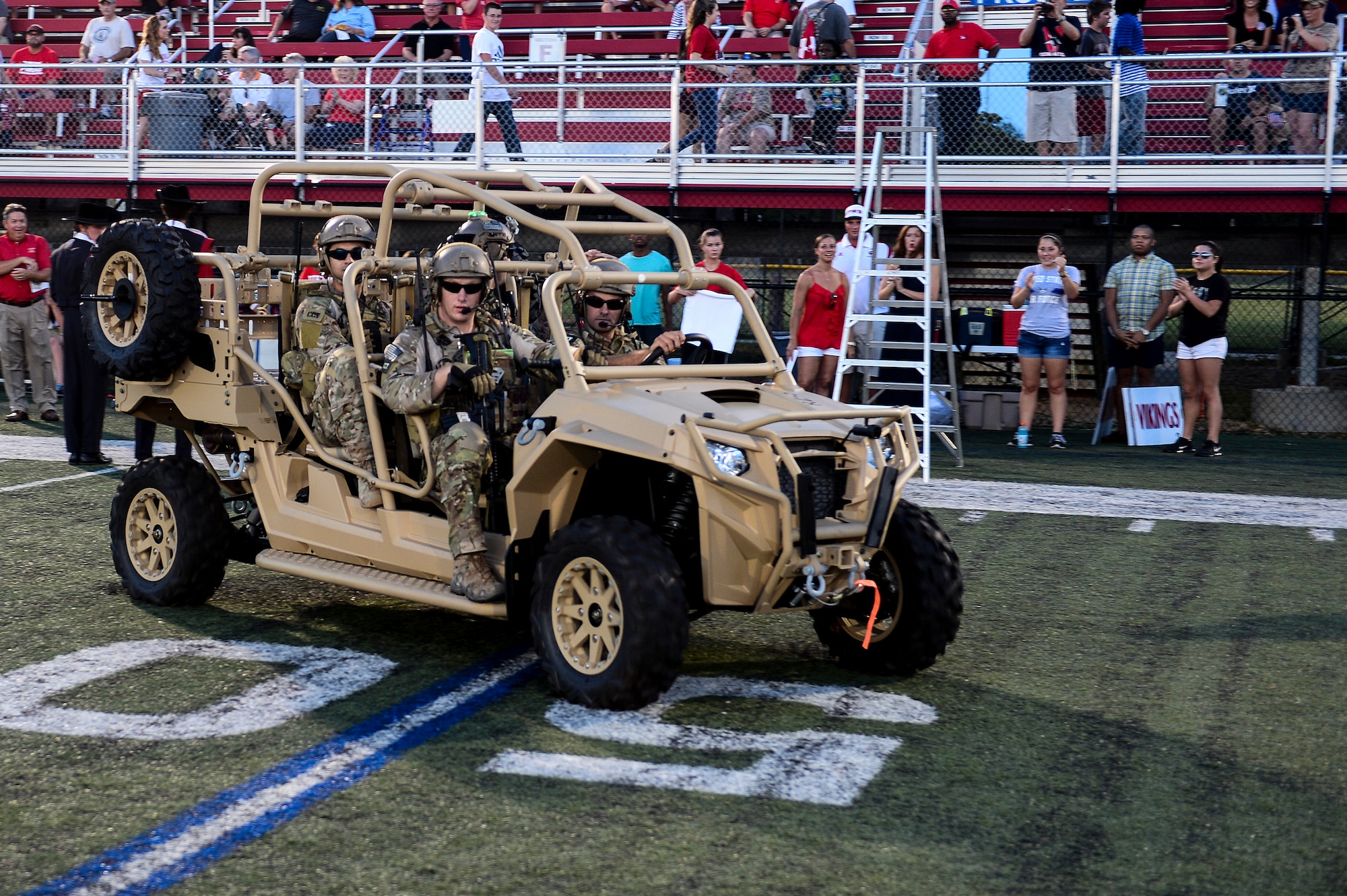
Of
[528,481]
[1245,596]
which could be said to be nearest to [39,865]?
[528,481]

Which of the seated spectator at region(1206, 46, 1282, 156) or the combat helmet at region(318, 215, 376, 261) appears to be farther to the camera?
the seated spectator at region(1206, 46, 1282, 156)

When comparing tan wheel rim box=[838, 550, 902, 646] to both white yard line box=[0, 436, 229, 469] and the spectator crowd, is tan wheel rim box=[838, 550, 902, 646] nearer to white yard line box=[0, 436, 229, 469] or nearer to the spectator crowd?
white yard line box=[0, 436, 229, 469]

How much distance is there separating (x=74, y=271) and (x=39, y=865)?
866 centimetres

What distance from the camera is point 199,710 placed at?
5.30 meters

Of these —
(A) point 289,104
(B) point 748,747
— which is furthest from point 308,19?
(B) point 748,747

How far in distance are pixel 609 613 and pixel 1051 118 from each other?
1089 cm

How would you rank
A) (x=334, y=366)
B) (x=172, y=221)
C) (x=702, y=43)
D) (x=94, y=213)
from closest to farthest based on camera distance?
(x=334, y=366) < (x=94, y=213) < (x=172, y=221) < (x=702, y=43)

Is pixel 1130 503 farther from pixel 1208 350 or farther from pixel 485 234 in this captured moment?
pixel 485 234

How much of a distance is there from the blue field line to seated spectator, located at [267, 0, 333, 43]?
16513 mm

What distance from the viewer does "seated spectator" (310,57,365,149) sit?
1645 cm

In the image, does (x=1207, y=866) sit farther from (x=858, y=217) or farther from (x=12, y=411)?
(x=12, y=411)

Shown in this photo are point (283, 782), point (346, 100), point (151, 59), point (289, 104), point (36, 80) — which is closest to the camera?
point (283, 782)

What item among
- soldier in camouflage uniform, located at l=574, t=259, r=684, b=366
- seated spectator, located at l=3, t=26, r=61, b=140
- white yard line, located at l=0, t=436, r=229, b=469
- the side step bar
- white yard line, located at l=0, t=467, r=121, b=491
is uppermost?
seated spectator, located at l=3, t=26, r=61, b=140

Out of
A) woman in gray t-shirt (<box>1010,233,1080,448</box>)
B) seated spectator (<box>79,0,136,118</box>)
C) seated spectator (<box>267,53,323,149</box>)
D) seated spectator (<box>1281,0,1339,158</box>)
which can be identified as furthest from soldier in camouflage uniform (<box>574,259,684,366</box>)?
seated spectator (<box>79,0,136,118</box>)
